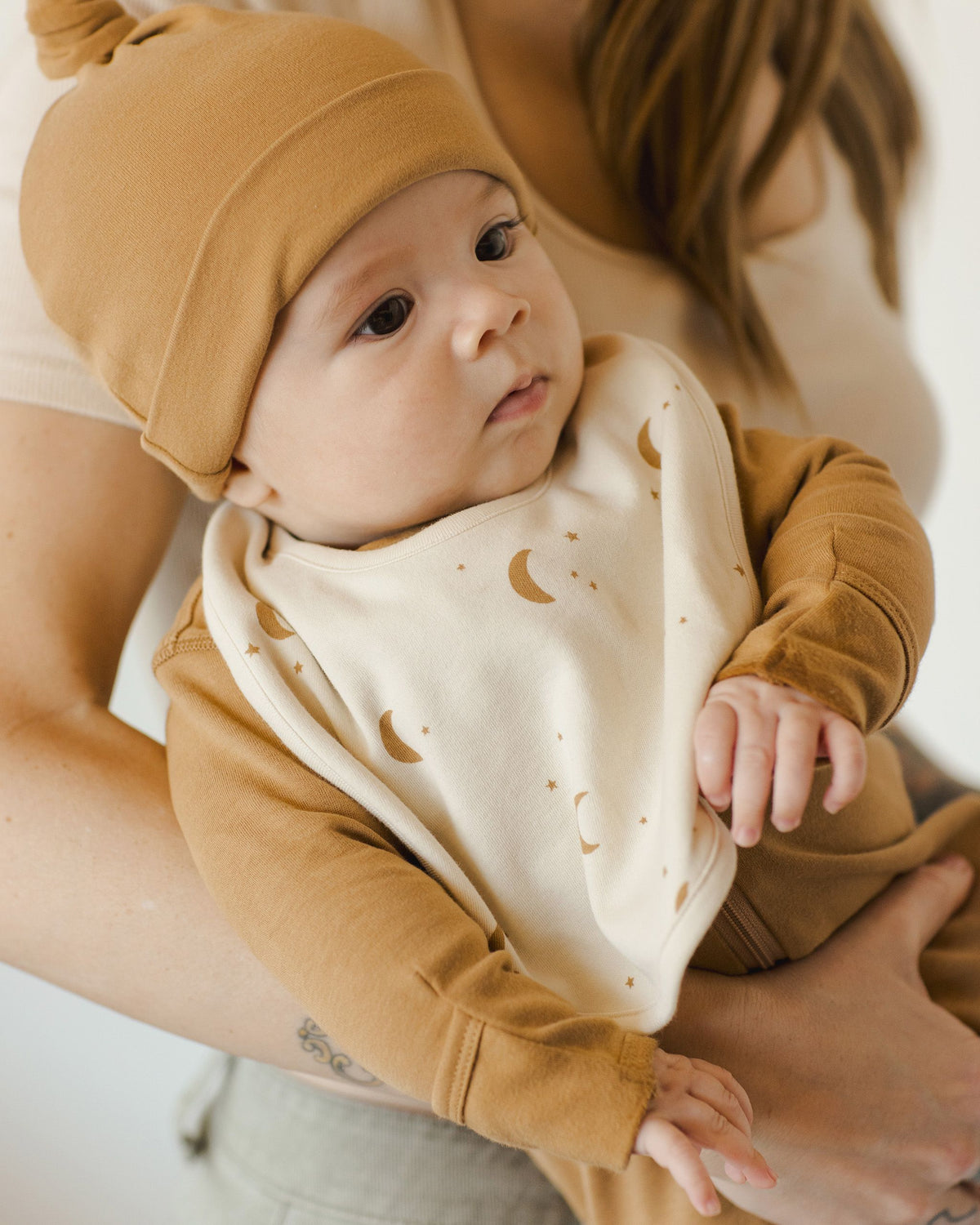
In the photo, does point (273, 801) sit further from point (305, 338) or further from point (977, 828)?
point (977, 828)

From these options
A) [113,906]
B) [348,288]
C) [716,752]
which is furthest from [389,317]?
[113,906]

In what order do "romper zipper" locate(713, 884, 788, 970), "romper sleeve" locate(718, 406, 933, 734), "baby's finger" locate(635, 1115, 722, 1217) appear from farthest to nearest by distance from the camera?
"romper zipper" locate(713, 884, 788, 970)
"romper sleeve" locate(718, 406, 933, 734)
"baby's finger" locate(635, 1115, 722, 1217)

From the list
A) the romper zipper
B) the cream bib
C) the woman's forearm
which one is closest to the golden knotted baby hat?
the cream bib

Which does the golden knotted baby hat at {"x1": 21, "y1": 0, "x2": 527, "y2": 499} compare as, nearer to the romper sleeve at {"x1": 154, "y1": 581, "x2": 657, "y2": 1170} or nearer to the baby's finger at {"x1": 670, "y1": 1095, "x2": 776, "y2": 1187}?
the romper sleeve at {"x1": 154, "y1": 581, "x2": 657, "y2": 1170}

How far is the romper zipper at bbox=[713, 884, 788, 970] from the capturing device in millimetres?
781

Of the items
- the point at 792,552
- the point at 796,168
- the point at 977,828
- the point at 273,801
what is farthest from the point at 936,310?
the point at 273,801

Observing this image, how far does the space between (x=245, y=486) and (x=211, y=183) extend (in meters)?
0.23

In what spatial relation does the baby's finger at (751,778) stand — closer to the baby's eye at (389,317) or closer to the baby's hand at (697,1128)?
the baby's hand at (697,1128)

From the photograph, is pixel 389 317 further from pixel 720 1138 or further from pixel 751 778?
pixel 720 1138

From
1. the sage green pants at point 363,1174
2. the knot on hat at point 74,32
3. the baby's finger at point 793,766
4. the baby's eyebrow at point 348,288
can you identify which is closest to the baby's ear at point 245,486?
the baby's eyebrow at point 348,288

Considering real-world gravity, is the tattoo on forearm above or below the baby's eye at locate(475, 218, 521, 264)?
below

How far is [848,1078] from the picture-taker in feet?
2.57

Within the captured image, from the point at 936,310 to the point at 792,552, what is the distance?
1.48 m

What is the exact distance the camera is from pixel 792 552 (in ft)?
2.58
